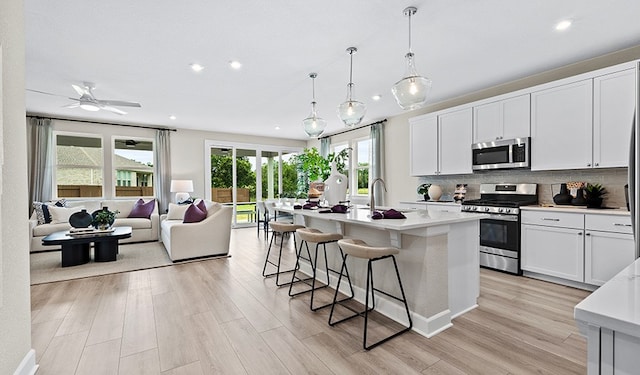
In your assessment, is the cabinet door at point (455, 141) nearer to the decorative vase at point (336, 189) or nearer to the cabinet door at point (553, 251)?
the cabinet door at point (553, 251)

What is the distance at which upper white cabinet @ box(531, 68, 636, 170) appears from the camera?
115 inches

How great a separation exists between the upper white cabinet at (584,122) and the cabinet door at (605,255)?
0.77 meters

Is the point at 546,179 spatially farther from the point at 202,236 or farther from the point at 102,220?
the point at 102,220

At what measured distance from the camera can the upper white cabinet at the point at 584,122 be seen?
2.93m

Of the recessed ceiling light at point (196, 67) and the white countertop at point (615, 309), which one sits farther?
the recessed ceiling light at point (196, 67)

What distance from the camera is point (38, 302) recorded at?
280 cm

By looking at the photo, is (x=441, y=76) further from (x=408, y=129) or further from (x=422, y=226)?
(x=422, y=226)

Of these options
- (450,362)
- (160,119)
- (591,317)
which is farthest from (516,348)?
(160,119)

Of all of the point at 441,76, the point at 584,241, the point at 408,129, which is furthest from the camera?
the point at 408,129

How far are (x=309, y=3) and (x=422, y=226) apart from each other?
6.42 ft

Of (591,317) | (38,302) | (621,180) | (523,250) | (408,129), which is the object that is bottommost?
(38,302)

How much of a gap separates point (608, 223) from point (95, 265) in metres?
6.34

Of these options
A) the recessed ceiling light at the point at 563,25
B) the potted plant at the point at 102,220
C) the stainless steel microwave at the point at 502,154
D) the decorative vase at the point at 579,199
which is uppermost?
the recessed ceiling light at the point at 563,25

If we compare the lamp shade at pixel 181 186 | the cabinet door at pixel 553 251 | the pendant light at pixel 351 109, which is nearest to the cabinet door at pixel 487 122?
the cabinet door at pixel 553 251
